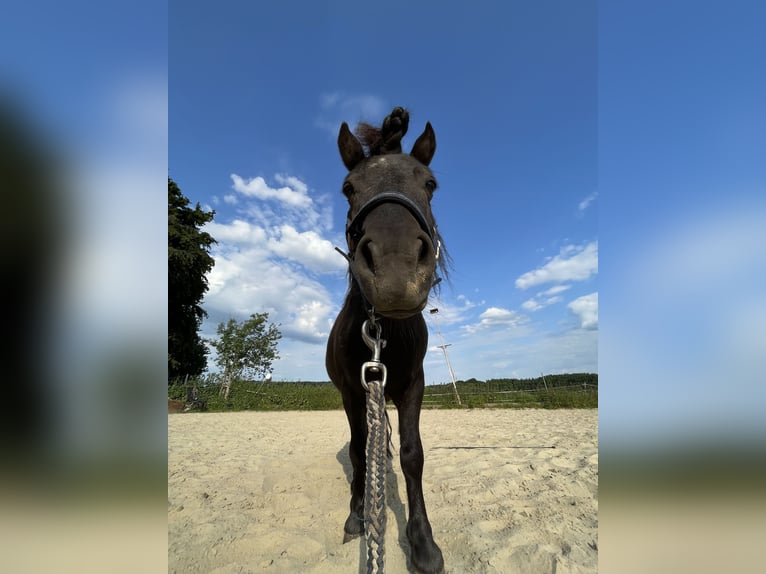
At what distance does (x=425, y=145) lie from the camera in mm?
3027

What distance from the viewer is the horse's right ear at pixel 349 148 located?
277 centimetres

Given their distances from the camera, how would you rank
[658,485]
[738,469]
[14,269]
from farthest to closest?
[658,485]
[738,469]
[14,269]

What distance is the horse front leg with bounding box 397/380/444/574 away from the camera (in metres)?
2.39

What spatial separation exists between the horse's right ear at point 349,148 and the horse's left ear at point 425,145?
0.50 metres

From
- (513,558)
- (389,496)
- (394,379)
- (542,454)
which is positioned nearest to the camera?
(513,558)

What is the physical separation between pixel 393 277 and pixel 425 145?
201cm

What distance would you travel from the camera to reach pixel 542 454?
563 cm

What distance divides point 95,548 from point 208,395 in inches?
863

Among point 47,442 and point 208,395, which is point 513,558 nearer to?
point 47,442

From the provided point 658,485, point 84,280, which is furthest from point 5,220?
point 658,485

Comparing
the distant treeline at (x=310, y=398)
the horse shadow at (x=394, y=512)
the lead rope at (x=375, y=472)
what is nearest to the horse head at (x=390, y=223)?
the lead rope at (x=375, y=472)

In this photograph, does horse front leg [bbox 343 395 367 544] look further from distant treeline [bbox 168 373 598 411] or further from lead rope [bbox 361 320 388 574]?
distant treeline [bbox 168 373 598 411]

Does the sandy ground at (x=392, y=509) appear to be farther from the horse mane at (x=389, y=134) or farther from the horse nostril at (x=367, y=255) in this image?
the horse mane at (x=389, y=134)

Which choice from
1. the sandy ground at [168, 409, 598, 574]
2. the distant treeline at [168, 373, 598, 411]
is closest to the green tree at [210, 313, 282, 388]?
the distant treeline at [168, 373, 598, 411]
